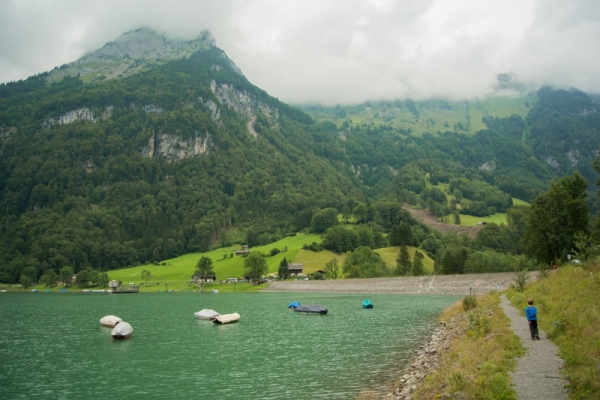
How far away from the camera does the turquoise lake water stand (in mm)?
24312

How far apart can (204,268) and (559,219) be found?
117m

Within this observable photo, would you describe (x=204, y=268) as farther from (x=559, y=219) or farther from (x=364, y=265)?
(x=559, y=219)

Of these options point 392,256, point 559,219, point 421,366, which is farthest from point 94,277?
point 421,366

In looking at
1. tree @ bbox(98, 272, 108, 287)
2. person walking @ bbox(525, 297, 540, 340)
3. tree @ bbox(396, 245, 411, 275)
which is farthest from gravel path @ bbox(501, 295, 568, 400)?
tree @ bbox(98, 272, 108, 287)

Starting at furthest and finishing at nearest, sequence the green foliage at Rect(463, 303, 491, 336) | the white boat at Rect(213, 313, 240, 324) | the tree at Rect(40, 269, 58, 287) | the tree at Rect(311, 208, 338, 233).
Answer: the tree at Rect(311, 208, 338, 233) < the tree at Rect(40, 269, 58, 287) < the white boat at Rect(213, 313, 240, 324) < the green foliage at Rect(463, 303, 491, 336)

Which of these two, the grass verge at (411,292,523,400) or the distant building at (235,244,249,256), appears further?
the distant building at (235,244,249,256)

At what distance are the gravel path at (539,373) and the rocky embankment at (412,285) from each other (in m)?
64.5

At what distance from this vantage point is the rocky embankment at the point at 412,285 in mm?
87581

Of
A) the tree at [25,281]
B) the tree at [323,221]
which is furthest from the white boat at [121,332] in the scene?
the tree at [25,281]

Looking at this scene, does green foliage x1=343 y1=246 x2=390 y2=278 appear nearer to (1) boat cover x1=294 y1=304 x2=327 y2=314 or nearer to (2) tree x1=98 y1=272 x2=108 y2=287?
(1) boat cover x1=294 y1=304 x2=327 y2=314

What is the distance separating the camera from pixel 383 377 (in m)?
24.8

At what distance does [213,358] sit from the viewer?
33.3 meters

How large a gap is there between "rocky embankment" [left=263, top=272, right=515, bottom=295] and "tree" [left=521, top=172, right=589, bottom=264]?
46.4 ft

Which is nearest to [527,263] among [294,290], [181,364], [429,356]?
[294,290]
